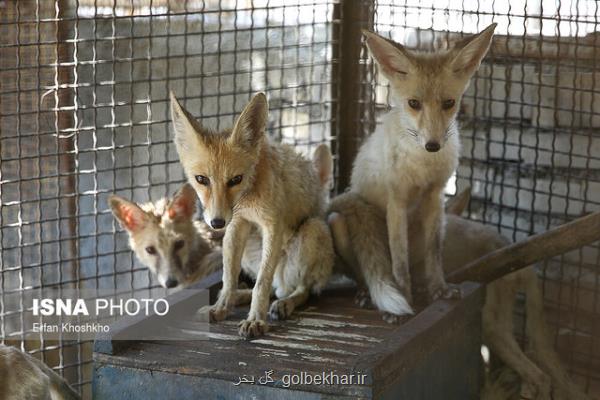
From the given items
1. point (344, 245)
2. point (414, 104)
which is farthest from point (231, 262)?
point (414, 104)

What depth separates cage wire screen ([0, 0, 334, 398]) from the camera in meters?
4.70

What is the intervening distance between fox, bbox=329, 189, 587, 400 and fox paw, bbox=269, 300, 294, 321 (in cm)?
43

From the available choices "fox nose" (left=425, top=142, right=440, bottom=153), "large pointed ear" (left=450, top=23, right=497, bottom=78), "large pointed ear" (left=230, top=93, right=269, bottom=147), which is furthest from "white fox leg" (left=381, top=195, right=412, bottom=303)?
"large pointed ear" (left=230, top=93, right=269, bottom=147)

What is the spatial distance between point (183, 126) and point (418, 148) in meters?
1.11

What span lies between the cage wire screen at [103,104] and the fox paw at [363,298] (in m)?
1.35

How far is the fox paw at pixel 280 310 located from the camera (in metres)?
4.16

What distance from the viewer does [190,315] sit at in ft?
13.9

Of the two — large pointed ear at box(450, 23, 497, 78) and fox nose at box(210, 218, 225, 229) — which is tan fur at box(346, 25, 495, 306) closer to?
large pointed ear at box(450, 23, 497, 78)

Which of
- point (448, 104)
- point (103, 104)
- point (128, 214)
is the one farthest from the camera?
point (128, 214)

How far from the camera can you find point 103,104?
15.9 ft

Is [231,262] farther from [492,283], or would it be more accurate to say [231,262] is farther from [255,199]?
[492,283]

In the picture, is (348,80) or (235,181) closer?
(235,181)

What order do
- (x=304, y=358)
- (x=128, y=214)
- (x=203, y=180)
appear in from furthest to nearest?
(x=128, y=214) < (x=203, y=180) < (x=304, y=358)

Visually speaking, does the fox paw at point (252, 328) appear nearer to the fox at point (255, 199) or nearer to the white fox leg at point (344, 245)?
the fox at point (255, 199)
